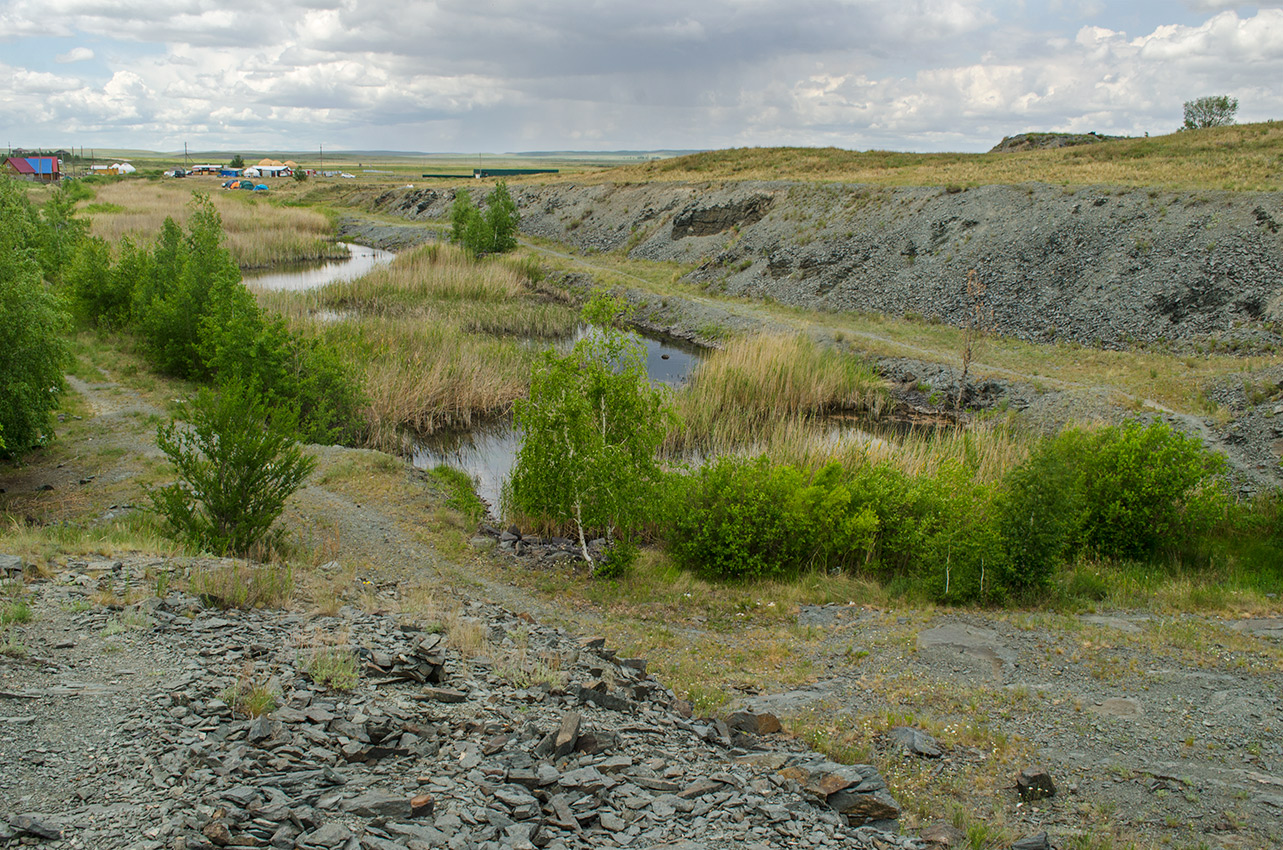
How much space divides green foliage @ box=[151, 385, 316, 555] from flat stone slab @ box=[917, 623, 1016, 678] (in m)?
8.40

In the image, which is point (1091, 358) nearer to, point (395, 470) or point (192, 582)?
point (395, 470)

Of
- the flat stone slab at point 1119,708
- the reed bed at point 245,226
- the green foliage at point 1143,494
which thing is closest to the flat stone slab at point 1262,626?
the green foliage at point 1143,494

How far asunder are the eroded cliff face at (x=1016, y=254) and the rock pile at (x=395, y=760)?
73.5ft

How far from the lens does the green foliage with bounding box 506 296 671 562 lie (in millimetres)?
10664

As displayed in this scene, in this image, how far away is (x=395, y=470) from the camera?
49.1ft

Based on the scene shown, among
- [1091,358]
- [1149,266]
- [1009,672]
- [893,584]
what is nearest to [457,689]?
[1009,672]

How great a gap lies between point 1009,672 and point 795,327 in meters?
20.5

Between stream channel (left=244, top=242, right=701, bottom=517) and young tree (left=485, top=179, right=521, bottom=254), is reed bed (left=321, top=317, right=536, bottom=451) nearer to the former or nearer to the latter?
stream channel (left=244, top=242, right=701, bottom=517)

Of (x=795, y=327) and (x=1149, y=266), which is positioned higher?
(x=1149, y=266)

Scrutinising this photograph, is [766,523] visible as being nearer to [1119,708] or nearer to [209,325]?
[1119,708]

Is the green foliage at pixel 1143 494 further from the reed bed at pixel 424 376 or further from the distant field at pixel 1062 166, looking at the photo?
the distant field at pixel 1062 166

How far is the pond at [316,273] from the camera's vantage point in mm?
38562

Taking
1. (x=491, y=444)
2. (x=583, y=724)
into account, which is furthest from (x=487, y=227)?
(x=583, y=724)

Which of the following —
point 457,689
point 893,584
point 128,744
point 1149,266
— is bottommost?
point 893,584
